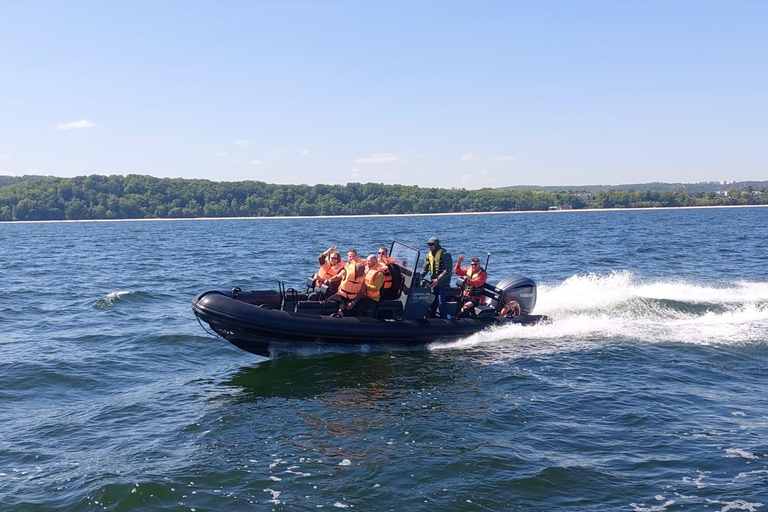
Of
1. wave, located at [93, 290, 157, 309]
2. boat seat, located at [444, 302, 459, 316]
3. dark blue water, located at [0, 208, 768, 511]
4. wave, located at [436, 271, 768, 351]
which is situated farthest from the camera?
wave, located at [93, 290, 157, 309]

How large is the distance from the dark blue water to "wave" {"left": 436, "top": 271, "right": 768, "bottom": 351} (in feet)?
0.23

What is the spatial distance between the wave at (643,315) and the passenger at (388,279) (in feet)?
4.84

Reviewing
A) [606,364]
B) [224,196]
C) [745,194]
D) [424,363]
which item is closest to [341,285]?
[424,363]

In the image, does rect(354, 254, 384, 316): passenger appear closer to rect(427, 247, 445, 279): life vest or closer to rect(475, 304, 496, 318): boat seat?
rect(427, 247, 445, 279): life vest

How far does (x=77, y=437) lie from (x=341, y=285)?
16.3ft

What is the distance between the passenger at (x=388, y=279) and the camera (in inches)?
489

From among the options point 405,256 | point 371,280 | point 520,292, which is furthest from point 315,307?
point 520,292

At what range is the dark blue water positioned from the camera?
22.6 ft

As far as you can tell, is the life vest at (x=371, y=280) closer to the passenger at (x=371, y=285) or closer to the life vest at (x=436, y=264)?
the passenger at (x=371, y=285)

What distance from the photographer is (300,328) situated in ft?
37.1

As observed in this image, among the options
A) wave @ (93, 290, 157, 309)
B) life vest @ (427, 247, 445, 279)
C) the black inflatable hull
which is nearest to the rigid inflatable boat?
Result: the black inflatable hull

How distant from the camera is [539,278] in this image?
22094 mm

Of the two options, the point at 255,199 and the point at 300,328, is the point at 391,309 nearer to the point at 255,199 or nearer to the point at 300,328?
the point at 300,328

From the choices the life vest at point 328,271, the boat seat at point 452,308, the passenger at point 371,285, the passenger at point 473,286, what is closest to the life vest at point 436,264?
the boat seat at point 452,308
